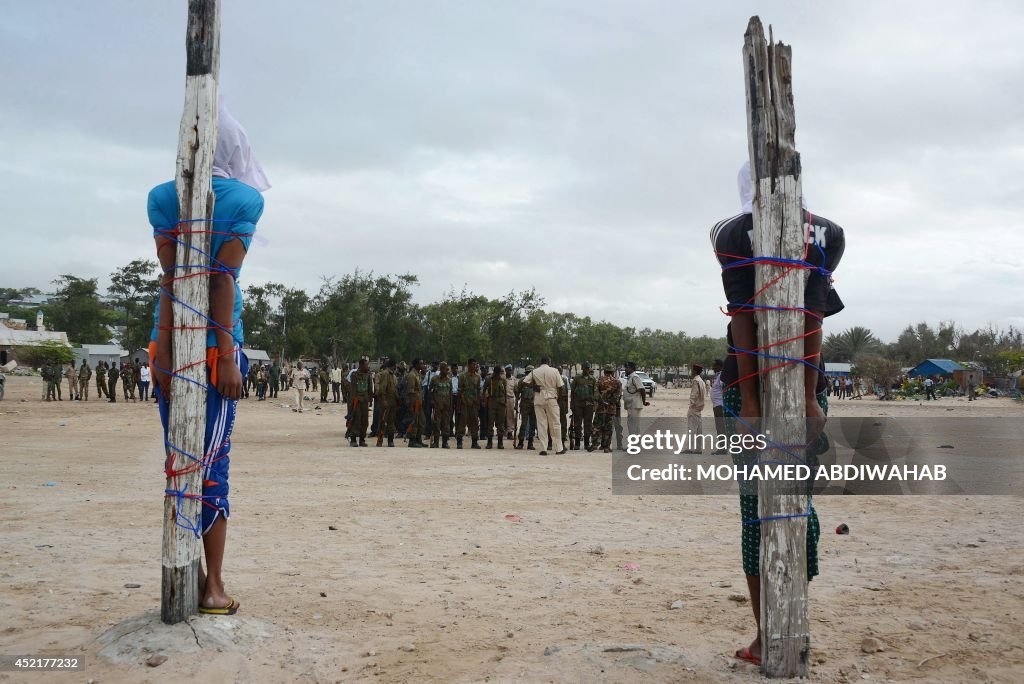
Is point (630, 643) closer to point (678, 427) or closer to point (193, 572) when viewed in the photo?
point (193, 572)

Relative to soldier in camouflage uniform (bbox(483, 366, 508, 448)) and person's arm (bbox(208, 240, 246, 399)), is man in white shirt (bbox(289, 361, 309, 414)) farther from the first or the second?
person's arm (bbox(208, 240, 246, 399))

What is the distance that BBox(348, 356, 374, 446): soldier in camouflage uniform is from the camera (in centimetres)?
1531

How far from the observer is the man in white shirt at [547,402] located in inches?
587

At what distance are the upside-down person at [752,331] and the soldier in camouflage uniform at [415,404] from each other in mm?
12526

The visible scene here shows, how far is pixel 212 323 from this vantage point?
11.9 feet

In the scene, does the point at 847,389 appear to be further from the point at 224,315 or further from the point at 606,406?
the point at 224,315

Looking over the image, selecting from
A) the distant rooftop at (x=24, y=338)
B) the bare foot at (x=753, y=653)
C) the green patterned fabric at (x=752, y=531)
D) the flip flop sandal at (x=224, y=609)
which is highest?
the distant rooftop at (x=24, y=338)

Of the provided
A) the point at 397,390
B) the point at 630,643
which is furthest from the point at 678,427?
the point at 630,643

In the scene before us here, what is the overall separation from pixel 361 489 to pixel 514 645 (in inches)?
227

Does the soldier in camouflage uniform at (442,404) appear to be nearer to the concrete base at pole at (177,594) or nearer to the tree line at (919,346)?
the concrete base at pole at (177,594)

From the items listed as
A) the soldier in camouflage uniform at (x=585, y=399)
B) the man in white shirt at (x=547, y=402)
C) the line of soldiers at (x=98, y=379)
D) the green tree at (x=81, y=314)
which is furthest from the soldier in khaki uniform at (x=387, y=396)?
the green tree at (x=81, y=314)

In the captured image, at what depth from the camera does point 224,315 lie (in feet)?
11.9

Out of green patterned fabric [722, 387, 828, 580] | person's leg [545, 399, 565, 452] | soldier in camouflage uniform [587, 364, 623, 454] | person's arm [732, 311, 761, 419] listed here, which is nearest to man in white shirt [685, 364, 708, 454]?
soldier in camouflage uniform [587, 364, 623, 454]

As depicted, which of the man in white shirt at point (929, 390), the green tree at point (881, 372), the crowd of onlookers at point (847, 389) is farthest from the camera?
the crowd of onlookers at point (847, 389)
